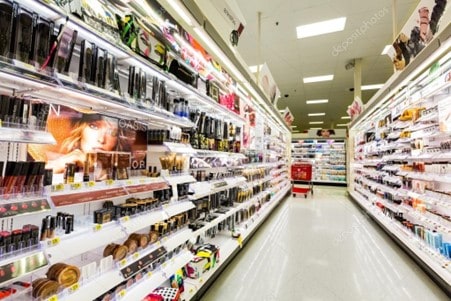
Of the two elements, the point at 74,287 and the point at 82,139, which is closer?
the point at 74,287

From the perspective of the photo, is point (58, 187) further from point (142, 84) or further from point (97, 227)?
point (142, 84)

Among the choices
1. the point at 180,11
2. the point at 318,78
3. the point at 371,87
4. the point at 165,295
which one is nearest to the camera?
the point at 165,295

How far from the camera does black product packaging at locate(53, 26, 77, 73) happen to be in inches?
45.7

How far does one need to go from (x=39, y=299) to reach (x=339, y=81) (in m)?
10.0

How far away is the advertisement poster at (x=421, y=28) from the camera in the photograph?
101 inches

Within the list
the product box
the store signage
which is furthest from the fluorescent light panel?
the product box

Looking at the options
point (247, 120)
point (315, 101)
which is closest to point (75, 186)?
point (247, 120)

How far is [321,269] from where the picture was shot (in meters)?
3.18

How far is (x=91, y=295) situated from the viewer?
50.3 inches

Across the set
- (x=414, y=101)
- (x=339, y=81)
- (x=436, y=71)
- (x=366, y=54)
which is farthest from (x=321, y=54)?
(x=436, y=71)

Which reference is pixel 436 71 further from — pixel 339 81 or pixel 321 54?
pixel 339 81

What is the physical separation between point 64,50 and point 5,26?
0.75ft

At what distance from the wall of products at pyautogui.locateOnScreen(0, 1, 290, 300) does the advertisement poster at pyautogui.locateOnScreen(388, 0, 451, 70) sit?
8.43 ft

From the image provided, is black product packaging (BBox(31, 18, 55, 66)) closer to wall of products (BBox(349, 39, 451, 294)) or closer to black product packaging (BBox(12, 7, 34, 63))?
black product packaging (BBox(12, 7, 34, 63))
